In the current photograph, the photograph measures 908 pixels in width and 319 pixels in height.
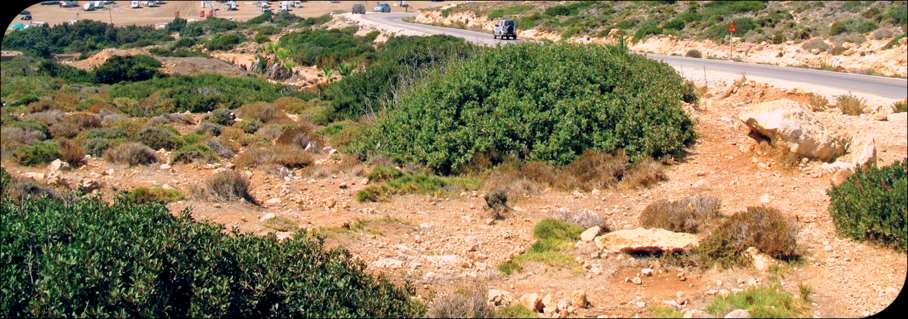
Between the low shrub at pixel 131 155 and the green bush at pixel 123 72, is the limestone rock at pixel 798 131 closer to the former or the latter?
the low shrub at pixel 131 155

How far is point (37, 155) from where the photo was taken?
15445 mm

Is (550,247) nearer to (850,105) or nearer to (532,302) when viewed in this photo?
(532,302)

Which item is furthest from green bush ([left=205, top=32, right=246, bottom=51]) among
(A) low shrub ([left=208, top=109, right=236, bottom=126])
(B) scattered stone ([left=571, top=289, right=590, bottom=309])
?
(B) scattered stone ([left=571, top=289, right=590, bottom=309])

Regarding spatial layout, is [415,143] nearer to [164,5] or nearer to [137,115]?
[137,115]

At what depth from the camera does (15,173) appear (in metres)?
14.3

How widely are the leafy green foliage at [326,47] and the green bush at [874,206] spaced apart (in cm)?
3080

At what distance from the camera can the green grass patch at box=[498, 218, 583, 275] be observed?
8336 mm

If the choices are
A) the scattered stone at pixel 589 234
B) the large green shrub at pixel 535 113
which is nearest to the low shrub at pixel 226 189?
the large green shrub at pixel 535 113

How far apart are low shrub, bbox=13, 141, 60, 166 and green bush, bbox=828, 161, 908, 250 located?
14206 mm

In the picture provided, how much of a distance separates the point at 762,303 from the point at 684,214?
3255mm

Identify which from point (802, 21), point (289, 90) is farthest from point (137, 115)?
point (802, 21)

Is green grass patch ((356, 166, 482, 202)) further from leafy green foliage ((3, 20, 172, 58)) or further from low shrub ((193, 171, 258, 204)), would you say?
leafy green foliage ((3, 20, 172, 58))

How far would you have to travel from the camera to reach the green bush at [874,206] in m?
7.07

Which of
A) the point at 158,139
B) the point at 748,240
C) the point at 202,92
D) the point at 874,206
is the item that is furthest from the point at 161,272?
the point at 202,92
